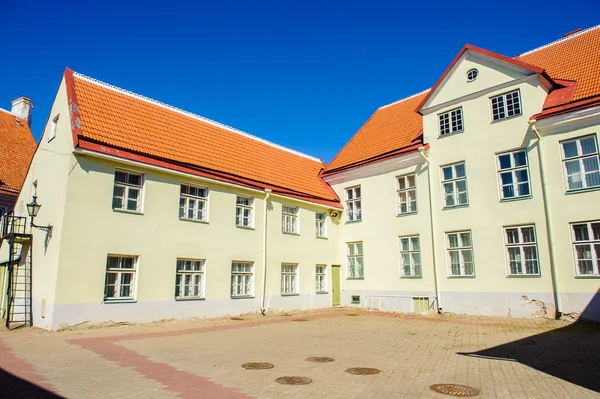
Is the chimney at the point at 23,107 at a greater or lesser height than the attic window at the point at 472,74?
greater

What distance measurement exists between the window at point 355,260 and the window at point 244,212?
20.9ft

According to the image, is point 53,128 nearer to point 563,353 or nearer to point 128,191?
point 128,191

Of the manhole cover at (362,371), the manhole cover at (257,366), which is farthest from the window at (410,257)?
the manhole cover at (257,366)

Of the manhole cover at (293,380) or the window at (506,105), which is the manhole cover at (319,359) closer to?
the manhole cover at (293,380)

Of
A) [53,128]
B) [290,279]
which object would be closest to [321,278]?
[290,279]

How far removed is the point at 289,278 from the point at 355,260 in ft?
13.1

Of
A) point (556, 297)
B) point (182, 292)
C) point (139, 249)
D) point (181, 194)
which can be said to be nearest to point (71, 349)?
point (139, 249)

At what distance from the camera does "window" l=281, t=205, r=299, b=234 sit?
2091 centimetres

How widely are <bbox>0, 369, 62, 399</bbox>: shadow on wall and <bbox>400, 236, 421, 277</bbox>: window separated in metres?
15.9

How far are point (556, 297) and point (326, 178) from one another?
44.1ft

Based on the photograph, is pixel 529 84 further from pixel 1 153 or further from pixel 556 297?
pixel 1 153

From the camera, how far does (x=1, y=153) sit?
24406mm

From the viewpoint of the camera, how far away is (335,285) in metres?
22.8

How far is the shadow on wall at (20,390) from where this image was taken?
622 centimetres
